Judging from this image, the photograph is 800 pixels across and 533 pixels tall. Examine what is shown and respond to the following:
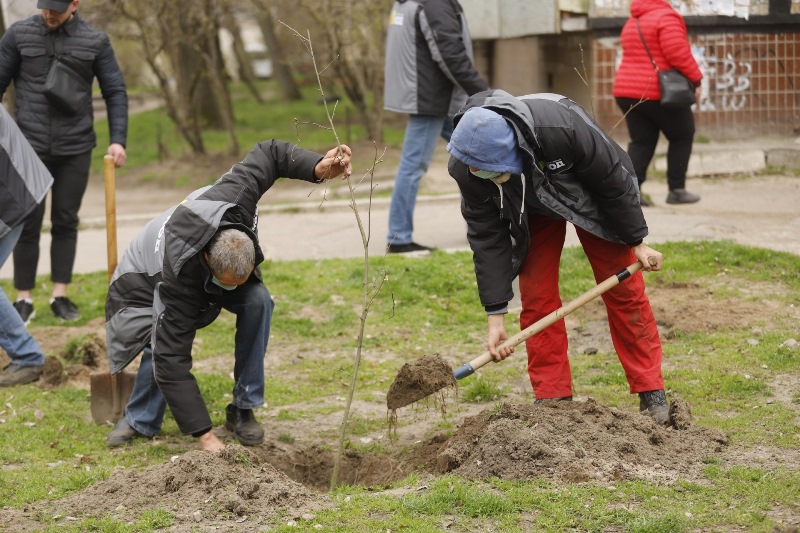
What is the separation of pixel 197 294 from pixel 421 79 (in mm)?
3892

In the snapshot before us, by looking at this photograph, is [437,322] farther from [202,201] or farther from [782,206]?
[782,206]

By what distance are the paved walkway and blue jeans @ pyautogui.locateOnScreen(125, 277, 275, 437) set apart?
3.22 metres

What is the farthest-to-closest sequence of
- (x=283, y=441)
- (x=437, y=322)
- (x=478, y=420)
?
1. (x=437, y=322)
2. (x=283, y=441)
3. (x=478, y=420)

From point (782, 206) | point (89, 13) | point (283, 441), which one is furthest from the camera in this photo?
point (89, 13)

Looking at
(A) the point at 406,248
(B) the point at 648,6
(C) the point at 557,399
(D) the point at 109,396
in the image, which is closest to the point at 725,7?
(B) the point at 648,6

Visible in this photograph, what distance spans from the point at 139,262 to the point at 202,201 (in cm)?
60

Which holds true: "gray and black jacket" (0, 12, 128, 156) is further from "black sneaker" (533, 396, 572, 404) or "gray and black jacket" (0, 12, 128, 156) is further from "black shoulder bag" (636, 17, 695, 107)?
"black shoulder bag" (636, 17, 695, 107)

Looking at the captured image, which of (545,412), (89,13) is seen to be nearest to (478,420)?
(545,412)

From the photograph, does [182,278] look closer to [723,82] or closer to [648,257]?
[648,257]

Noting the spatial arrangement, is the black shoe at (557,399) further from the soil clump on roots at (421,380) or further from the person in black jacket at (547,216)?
the soil clump on roots at (421,380)

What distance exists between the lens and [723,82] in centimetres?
1220

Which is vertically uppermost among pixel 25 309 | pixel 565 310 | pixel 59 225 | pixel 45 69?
pixel 45 69

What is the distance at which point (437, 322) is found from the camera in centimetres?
716

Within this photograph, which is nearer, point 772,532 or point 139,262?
point 772,532
